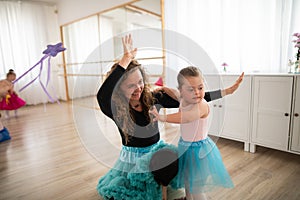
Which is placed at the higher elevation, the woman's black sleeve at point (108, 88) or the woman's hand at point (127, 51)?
the woman's hand at point (127, 51)

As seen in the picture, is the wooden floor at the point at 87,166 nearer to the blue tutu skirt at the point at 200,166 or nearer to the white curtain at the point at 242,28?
the blue tutu skirt at the point at 200,166

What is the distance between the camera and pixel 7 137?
247cm

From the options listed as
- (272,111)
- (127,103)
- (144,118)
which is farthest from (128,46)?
(272,111)

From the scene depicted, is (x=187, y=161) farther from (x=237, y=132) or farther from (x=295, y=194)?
(x=237, y=132)

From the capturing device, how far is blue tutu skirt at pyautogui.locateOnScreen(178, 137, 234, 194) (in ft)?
3.26

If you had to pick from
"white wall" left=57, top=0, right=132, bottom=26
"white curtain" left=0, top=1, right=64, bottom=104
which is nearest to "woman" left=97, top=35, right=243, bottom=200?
"white wall" left=57, top=0, right=132, bottom=26

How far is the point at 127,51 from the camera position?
850 mm

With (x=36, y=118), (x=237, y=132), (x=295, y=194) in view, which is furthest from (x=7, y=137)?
(x=295, y=194)

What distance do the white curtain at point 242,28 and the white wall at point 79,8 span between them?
1215 mm

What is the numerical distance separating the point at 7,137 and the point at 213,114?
8.02 ft

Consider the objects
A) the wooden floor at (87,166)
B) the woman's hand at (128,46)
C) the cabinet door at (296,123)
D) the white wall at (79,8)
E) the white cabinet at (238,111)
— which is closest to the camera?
the woman's hand at (128,46)

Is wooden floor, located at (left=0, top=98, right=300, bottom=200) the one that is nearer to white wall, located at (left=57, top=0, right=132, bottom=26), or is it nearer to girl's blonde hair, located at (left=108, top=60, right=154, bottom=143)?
girl's blonde hair, located at (left=108, top=60, right=154, bottom=143)

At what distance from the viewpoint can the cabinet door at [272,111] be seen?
164cm

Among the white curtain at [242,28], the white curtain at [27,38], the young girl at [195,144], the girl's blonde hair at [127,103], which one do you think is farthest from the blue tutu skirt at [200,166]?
the white curtain at [27,38]
